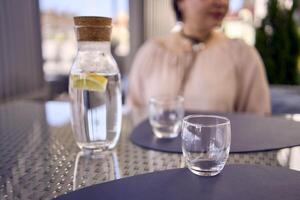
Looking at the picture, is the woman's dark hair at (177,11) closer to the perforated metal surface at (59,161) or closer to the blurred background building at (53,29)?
the blurred background building at (53,29)

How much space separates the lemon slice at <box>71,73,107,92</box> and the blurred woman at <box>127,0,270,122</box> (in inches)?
23.4

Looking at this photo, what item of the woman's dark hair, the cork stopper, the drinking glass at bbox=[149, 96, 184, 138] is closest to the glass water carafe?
the cork stopper

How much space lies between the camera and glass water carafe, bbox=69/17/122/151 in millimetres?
688

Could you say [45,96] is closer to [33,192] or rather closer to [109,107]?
[109,107]

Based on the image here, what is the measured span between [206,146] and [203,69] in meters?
0.89

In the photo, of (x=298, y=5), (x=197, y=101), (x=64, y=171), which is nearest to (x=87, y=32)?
(x=64, y=171)

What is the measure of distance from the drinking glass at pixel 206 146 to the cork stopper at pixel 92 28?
26 cm

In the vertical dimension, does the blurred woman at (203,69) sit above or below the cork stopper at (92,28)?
below

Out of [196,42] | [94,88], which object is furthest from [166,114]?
[196,42]

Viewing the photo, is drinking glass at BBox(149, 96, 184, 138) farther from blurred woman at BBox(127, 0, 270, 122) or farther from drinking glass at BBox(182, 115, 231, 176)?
blurred woman at BBox(127, 0, 270, 122)

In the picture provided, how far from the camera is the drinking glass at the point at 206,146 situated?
55cm

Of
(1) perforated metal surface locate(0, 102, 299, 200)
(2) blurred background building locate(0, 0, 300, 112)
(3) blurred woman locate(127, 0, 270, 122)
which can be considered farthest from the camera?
(2) blurred background building locate(0, 0, 300, 112)

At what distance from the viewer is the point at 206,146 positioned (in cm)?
56

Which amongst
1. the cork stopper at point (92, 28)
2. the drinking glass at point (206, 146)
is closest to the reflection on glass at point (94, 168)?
the drinking glass at point (206, 146)
